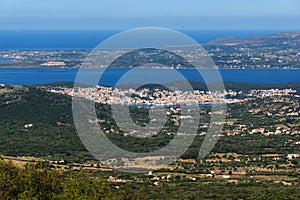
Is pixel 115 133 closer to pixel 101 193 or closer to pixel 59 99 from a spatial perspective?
pixel 59 99

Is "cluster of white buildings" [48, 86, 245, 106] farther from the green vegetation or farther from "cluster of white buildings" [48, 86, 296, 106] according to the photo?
the green vegetation

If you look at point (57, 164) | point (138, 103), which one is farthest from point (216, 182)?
point (138, 103)

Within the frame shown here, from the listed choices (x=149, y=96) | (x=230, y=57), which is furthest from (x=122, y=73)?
(x=230, y=57)

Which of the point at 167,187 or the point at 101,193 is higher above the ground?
the point at 101,193

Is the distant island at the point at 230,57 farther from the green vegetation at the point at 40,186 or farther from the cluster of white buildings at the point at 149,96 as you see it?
the green vegetation at the point at 40,186

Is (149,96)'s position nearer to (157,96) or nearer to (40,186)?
(157,96)

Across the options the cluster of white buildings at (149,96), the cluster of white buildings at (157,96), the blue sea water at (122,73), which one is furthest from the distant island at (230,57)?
the cluster of white buildings at (149,96)
